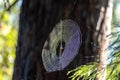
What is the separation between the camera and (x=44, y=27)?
2377mm

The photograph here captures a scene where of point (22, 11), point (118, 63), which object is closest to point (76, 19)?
point (22, 11)

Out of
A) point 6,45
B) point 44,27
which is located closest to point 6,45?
point 6,45

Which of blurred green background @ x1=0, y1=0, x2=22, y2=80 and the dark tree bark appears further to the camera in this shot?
blurred green background @ x1=0, y1=0, x2=22, y2=80

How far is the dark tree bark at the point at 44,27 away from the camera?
2.21 m

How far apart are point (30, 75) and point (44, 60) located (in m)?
0.17

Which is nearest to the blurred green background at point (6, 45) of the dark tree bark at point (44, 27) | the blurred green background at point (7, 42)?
the blurred green background at point (7, 42)

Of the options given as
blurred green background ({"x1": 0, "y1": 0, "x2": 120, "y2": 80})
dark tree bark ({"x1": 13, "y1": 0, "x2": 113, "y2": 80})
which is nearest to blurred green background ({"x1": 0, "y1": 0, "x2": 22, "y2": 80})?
blurred green background ({"x1": 0, "y1": 0, "x2": 120, "y2": 80})

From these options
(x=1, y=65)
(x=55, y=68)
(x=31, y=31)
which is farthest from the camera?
(x=1, y=65)

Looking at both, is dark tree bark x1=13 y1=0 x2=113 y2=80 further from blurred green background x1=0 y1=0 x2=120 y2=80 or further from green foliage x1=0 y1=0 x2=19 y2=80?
green foliage x1=0 y1=0 x2=19 y2=80

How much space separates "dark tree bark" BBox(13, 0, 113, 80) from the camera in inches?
87.0

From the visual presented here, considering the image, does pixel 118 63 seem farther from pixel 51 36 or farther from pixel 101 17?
pixel 101 17

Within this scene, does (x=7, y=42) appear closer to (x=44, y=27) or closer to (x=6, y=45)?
(x=6, y=45)

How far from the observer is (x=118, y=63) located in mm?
1627

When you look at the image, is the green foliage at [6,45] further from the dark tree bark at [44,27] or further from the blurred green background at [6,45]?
the dark tree bark at [44,27]
